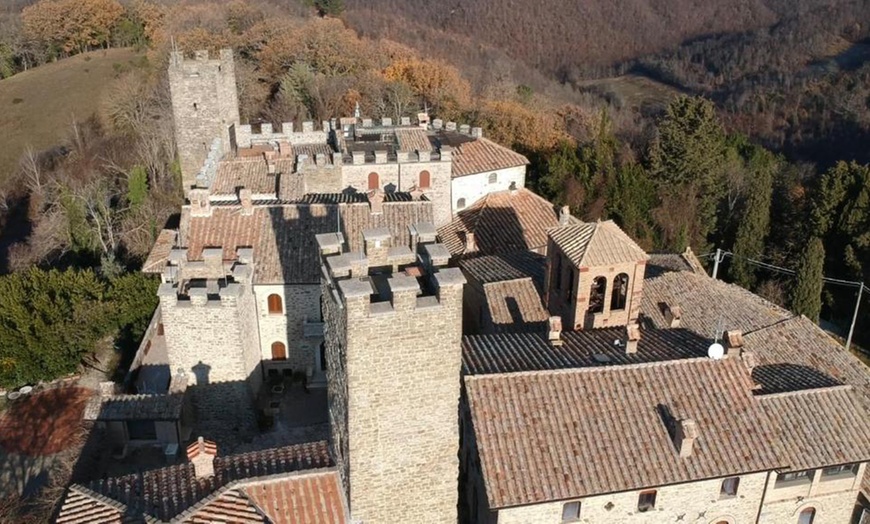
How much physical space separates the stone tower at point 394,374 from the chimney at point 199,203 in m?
12.2

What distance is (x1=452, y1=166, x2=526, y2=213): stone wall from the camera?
122 ft

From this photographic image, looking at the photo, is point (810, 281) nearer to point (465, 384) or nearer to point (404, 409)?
point (465, 384)

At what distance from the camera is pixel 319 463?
17.4 m

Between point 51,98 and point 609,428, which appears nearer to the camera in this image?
point 609,428

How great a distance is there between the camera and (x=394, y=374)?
1519 centimetres

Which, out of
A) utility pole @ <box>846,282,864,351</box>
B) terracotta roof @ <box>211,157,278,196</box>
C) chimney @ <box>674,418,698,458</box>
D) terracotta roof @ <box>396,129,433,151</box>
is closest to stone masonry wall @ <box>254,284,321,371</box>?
terracotta roof @ <box>211,157,278,196</box>

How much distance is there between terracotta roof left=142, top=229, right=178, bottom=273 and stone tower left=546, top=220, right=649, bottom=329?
1464 cm

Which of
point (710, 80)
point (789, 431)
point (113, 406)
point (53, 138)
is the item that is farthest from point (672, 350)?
point (710, 80)

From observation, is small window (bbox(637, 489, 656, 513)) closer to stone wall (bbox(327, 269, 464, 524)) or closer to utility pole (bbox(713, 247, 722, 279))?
stone wall (bbox(327, 269, 464, 524))

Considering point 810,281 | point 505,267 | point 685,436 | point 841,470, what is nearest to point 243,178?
point 505,267

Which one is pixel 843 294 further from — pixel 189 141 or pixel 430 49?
pixel 430 49

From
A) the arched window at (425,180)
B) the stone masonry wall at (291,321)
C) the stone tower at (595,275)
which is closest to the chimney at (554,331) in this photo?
the stone tower at (595,275)

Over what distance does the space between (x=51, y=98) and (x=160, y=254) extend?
175 ft

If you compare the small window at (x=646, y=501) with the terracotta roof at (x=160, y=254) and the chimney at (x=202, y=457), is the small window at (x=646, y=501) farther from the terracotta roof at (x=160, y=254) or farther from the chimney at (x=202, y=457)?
the terracotta roof at (x=160, y=254)
